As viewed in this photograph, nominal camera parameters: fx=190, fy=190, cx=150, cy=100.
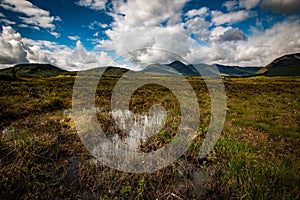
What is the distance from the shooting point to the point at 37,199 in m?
3.94

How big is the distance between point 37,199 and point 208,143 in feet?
18.5

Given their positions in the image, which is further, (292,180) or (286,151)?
(286,151)

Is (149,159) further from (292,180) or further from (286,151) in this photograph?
(286,151)

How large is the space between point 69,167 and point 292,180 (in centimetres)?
577

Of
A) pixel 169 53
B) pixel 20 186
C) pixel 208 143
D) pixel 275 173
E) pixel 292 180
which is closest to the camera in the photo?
pixel 20 186

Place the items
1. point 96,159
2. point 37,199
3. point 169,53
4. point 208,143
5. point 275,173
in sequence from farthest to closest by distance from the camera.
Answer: point 169,53, point 208,143, point 96,159, point 275,173, point 37,199

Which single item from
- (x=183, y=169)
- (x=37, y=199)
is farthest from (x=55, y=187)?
(x=183, y=169)

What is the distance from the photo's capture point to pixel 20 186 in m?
4.27

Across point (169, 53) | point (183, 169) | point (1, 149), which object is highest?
point (169, 53)

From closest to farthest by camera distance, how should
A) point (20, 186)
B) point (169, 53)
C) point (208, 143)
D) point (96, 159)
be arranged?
point (20, 186) → point (96, 159) → point (208, 143) → point (169, 53)

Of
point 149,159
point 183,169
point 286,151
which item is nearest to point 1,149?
point 149,159

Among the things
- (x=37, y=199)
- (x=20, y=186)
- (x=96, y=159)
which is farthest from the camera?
(x=96, y=159)

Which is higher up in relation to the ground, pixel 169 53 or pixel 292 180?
pixel 169 53

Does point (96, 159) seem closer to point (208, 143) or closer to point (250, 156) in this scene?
point (208, 143)
